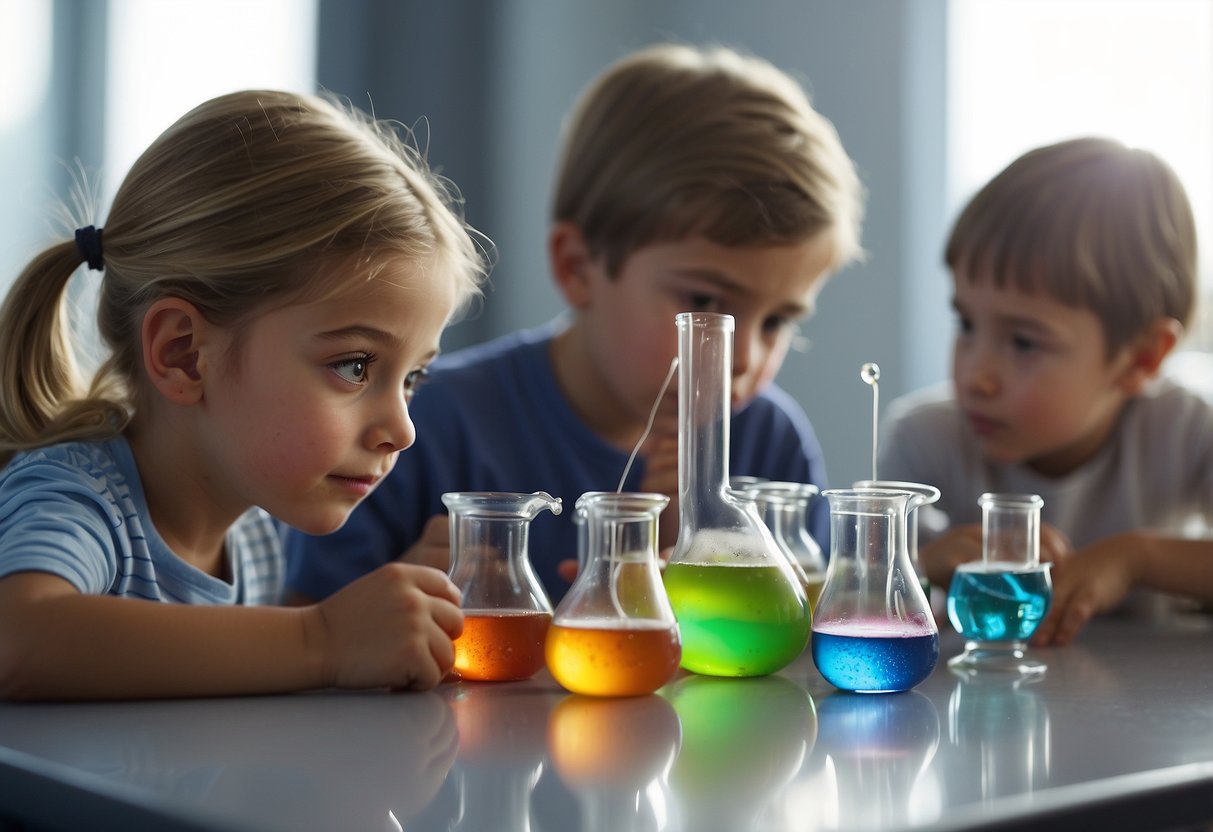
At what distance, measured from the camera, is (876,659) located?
94cm

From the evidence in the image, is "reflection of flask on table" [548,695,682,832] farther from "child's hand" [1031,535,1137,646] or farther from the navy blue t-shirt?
the navy blue t-shirt

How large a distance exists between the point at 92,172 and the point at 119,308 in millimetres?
2000

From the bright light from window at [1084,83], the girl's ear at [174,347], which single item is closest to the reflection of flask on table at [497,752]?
the girl's ear at [174,347]

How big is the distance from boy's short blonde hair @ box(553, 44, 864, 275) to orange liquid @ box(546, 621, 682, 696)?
0.81 meters

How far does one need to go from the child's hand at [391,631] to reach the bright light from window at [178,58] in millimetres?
2268

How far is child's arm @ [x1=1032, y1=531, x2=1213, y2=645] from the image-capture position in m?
1.35

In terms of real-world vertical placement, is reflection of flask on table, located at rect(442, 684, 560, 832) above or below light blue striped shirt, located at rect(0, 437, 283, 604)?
below

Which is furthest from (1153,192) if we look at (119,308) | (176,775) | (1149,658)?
(176,775)

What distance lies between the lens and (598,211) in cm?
175

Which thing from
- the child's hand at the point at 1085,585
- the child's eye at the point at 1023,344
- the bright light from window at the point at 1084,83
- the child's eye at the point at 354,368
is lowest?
the child's hand at the point at 1085,585

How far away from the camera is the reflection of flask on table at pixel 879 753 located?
1.98ft

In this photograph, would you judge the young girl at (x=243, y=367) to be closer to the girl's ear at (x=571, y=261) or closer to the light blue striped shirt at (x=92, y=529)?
the light blue striped shirt at (x=92, y=529)

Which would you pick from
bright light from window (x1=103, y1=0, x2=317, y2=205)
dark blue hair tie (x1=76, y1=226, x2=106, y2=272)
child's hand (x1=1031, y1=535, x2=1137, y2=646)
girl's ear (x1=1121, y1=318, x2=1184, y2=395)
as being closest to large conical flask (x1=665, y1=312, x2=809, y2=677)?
child's hand (x1=1031, y1=535, x2=1137, y2=646)

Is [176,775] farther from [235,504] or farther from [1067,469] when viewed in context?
[1067,469]
